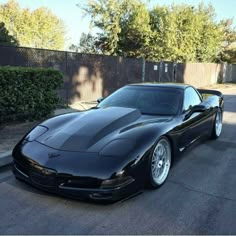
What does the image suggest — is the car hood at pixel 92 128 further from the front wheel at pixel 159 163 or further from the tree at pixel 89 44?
the tree at pixel 89 44

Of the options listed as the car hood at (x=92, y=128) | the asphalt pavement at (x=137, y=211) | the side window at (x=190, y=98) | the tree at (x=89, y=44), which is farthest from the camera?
the tree at (x=89, y=44)

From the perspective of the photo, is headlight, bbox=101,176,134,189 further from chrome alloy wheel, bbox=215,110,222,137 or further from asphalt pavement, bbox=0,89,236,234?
chrome alloy wheel, bbox=215,110,222,137

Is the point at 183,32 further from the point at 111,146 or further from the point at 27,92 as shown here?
the point at 111,146

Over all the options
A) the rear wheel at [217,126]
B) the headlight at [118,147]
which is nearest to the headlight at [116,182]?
the headlight at [118,147]

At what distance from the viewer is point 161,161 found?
4355 mm

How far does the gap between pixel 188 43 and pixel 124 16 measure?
17.6 ft

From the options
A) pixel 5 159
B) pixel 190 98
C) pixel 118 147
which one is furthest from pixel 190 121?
pixel 5 159

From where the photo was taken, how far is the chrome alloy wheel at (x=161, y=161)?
13.6 ft

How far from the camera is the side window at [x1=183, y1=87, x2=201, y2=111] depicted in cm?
556

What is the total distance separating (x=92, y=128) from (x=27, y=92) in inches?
154

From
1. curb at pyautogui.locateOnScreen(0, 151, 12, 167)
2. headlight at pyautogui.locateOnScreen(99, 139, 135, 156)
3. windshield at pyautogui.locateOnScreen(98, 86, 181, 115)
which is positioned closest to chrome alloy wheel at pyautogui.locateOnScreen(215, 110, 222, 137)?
windshield at pyautogui.locateOnScreen(98, 86, 181, 115)

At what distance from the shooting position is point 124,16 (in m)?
24.0

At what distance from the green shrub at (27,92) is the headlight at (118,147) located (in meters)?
3.97

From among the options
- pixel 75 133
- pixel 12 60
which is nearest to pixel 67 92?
pixel 12 60
